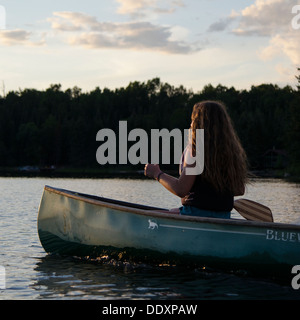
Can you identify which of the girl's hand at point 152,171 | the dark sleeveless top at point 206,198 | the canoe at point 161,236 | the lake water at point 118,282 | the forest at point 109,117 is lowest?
the lake water at point 118,282

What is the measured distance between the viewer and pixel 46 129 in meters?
108

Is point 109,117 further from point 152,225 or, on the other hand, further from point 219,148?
point 219,148

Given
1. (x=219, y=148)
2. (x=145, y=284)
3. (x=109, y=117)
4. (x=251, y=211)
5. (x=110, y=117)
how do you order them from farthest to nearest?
(x=110, y=117) → (x=109, y=117) → (x=251, y=211) → (x=145, y=284) → (x=219, y=148)

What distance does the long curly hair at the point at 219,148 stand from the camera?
7.41 metres

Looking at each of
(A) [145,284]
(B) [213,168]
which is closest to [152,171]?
(B) [213,168]

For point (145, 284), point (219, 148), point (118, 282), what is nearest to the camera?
point (219, 148)

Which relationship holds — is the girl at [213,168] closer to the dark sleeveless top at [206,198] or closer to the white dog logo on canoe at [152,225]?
the dark sleeveless top at [206,198]

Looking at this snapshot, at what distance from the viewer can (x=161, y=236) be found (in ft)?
27.4

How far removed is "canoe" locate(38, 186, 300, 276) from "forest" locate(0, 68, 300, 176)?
71143 millimetres

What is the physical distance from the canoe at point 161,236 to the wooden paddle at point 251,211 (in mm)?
1168

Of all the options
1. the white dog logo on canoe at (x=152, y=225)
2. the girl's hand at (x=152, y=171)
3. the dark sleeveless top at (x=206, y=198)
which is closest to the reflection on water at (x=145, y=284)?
the white dog logo on canoe at (x=152, y=225)

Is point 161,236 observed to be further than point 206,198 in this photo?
Yes

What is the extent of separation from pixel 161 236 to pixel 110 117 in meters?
111
